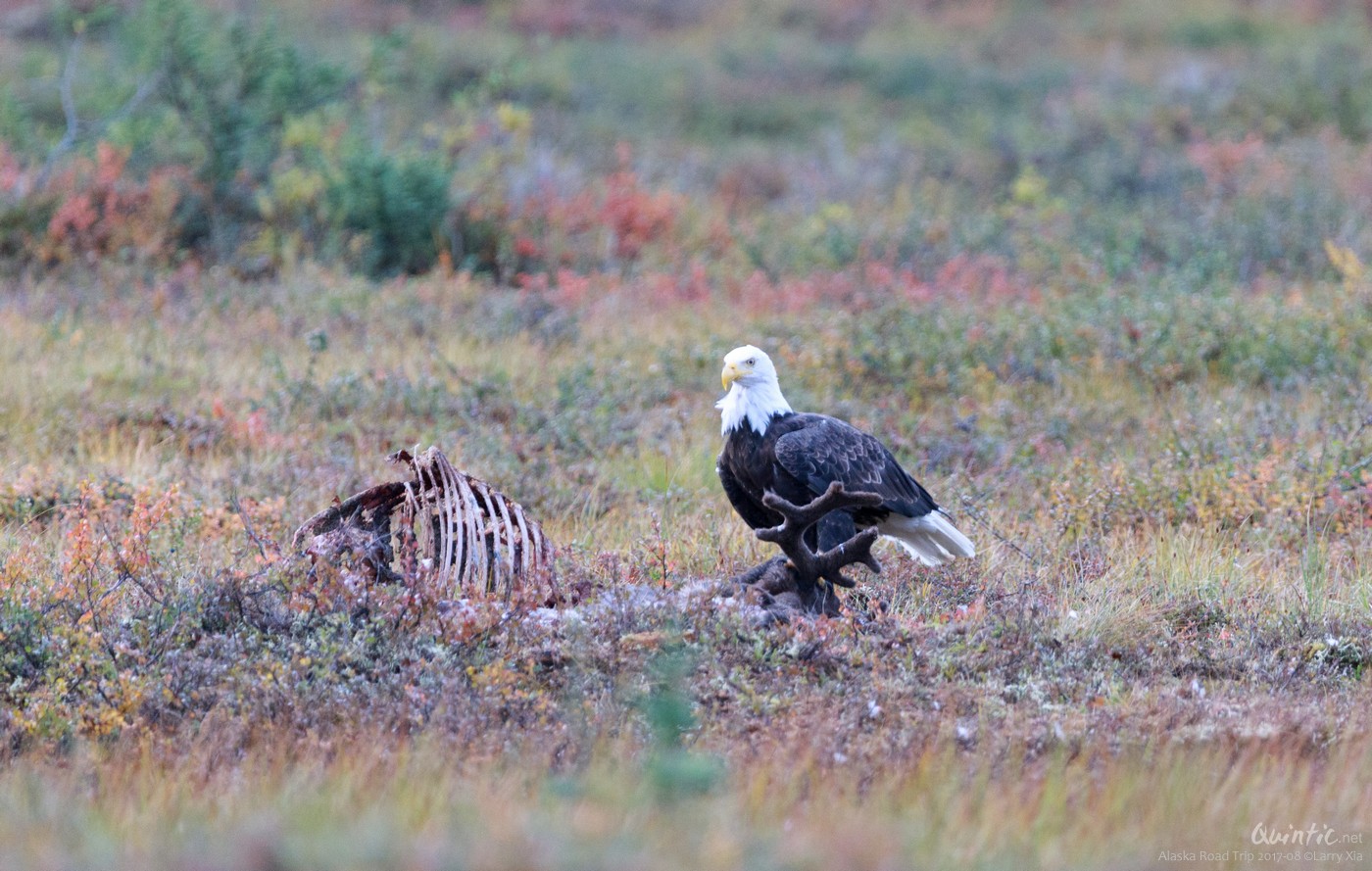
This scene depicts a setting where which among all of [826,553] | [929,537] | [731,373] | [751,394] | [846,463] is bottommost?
[929,537]

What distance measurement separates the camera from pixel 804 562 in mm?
5785

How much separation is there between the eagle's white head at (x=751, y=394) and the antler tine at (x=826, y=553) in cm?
84

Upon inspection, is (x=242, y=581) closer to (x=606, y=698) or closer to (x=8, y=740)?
(x=8, y=740)

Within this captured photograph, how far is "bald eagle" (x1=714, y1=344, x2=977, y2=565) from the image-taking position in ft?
20.9

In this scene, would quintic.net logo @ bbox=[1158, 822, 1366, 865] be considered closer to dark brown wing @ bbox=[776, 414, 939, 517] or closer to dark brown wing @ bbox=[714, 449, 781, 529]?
dark brown wing @ bbox=[776, 414, 939, 517]

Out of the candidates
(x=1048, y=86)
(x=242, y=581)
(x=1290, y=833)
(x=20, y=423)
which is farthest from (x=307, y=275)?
(x=1048, y=86)

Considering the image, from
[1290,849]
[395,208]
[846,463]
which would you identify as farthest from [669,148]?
[1290,849]

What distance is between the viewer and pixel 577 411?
9273 mm

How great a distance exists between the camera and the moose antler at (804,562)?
18.1ft

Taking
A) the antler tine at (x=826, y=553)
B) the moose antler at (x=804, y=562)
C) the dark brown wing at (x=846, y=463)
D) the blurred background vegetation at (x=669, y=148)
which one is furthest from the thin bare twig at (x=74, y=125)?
the antler tine at (x=826, y=553)

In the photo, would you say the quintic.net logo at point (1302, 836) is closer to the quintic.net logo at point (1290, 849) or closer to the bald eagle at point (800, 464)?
the quintic.net logo at point (1290, 849)

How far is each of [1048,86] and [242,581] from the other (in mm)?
21900

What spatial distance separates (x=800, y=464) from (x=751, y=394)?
478 mm

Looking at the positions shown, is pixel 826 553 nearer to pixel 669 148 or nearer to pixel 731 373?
pixel 731 373
